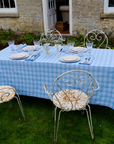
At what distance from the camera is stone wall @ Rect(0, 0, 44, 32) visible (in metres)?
6.19

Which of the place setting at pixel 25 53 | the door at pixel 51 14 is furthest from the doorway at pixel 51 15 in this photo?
the place setting at pixel 25 53

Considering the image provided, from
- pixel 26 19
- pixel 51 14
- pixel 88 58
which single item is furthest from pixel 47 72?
pixel 51 14

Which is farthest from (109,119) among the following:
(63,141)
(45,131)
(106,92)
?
(45,131)

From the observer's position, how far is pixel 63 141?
8.13 ft

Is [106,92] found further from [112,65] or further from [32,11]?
[32,11]

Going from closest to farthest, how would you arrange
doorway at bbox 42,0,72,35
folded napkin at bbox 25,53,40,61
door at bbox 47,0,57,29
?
folded napkin at bbox 25,53,40,61 → doorway at bbox 42,0,72,35 → door at bbox 47,0,57,29

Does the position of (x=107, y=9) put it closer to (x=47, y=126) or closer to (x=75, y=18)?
(x=75, y=18)

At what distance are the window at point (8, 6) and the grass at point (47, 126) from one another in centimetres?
448

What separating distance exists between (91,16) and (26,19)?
2.31 m

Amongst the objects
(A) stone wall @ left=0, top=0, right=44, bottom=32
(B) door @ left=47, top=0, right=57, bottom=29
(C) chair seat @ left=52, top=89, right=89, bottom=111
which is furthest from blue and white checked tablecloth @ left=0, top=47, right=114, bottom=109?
(B) door @ left=47, top=0, right=57, bottom=29

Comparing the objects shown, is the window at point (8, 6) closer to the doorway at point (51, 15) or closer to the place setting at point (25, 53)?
the doorway at point (51, 15)

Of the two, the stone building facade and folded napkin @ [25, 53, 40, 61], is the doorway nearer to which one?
the stone building facade

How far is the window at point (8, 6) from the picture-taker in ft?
21.7

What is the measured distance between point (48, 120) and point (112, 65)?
1.30 m
